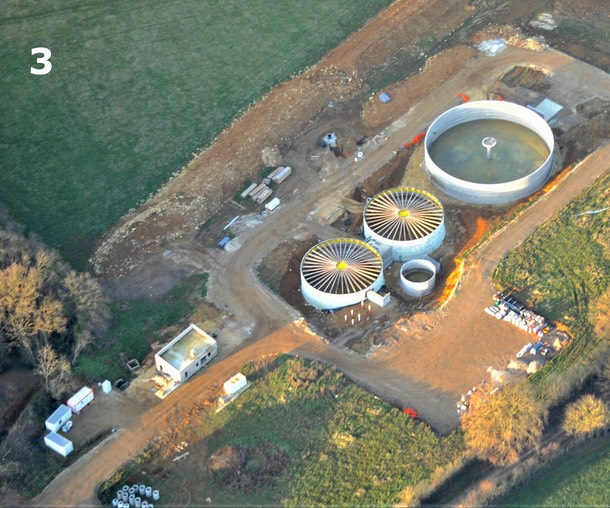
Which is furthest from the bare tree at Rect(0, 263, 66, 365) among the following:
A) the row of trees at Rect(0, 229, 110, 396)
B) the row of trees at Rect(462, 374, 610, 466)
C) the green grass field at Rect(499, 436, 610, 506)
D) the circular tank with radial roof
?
the green grass field at Rect(499, 436, 610, 506)

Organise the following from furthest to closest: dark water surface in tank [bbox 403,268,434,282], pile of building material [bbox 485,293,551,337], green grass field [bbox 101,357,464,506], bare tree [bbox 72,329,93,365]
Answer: dark water surface in tank [bbox 403,268,434,282]
pile of building material [bbox 485,293,551,337]
bare tree [bbox 72,329,93,365]
green grass field [bbox 101,357,464,506]

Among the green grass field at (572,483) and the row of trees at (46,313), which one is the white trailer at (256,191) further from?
the green grass field at (572,483)

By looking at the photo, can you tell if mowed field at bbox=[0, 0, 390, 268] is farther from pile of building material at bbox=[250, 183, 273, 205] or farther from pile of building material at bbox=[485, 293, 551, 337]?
pile of building material at bbox=[485, 293, 551, 337]

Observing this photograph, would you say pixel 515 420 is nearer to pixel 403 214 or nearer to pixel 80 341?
pixel 403 214

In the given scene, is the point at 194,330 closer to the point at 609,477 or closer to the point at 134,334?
the point at 134,334

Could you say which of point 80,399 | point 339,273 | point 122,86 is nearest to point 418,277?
point 339,273
